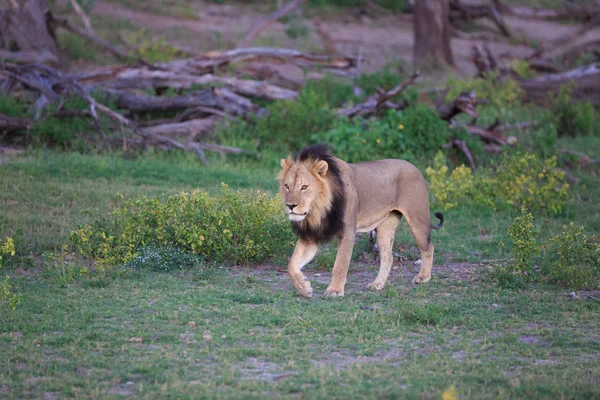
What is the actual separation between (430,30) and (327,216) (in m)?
12.8

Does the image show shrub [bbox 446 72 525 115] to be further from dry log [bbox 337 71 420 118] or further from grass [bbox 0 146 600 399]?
grass [bbox 0 146 600 399]

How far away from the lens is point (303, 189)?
625cm

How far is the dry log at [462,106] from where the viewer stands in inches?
475

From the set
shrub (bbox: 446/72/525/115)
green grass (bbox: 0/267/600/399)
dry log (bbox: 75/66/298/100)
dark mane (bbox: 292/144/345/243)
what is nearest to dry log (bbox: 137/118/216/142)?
dry log (bbox: 75/66/298/100)

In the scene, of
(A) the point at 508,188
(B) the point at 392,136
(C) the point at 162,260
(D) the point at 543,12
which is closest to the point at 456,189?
(A) the point at 508,188

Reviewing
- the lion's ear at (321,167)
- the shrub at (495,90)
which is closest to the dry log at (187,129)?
the shrub at (495,90)

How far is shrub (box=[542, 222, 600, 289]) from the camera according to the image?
273 inches

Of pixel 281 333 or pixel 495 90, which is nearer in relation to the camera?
pixel 281 333

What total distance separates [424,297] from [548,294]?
1078mm

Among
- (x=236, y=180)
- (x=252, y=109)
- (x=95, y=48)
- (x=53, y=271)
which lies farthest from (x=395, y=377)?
(x=95, y=48)

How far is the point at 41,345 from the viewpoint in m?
5.20

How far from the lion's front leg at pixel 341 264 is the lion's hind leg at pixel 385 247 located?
0.49m

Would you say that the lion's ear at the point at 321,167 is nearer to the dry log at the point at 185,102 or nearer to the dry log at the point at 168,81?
the dry log at the point at 185,102

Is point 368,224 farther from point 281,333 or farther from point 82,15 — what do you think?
point 82,15
